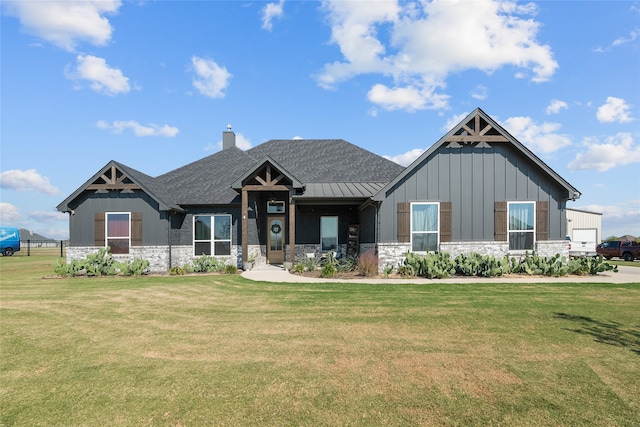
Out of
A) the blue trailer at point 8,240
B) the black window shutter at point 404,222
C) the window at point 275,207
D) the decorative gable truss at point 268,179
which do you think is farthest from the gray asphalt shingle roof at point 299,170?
the blue trailer at point 8,240

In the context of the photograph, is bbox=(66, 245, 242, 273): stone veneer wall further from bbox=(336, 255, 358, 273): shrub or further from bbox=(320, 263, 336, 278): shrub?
bbox=(336, 255, 358, 273): shrub

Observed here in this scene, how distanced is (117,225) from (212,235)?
14.3 ft

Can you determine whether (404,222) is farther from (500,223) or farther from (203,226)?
(203,226)

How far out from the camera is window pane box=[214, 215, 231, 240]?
18266 millimetres

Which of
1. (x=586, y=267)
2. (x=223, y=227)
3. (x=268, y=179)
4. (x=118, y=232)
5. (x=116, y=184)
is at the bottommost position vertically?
(x=586, y=267)

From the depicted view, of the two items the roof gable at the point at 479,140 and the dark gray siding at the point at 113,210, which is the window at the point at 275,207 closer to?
the dark gray siding at the point at 113,210

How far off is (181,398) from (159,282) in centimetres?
1026

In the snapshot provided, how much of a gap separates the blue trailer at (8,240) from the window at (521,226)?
133ft

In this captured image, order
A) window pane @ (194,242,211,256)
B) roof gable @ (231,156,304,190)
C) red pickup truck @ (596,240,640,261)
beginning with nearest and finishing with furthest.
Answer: roof gable @ (231,156,304,190)
window pane @ (194,242,211,256)
red pickup truck @ (596,240,640,261)

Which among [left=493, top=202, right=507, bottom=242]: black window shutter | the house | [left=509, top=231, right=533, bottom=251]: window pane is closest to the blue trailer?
the house

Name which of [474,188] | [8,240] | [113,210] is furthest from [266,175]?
[8,240]

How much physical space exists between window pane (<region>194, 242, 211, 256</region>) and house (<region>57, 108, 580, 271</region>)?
5cm

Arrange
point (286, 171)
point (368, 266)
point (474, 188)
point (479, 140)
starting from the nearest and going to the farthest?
point (368, 266) → point (479, 140) → point (474, 188) → point (286, 171)

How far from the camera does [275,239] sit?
19719 millimetres
